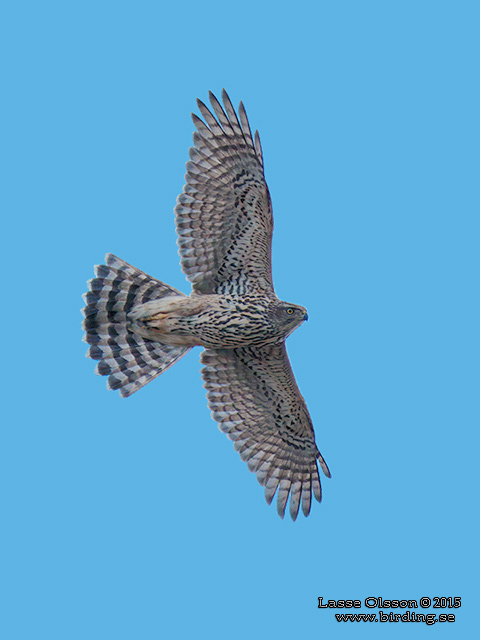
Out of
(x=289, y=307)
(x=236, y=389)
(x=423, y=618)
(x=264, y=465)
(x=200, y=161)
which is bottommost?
(x=423, y=618)

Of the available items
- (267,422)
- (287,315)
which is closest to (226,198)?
(287,315)

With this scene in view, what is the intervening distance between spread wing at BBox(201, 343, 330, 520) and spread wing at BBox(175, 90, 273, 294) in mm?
1048

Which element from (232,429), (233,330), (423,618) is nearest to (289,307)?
(233,330)

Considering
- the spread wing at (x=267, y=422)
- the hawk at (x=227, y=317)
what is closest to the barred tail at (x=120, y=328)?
the hawk at (x=227, y=317)

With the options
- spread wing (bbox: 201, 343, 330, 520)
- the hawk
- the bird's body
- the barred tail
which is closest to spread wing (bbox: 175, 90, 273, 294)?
the hawk

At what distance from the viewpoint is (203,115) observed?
13.3 meters

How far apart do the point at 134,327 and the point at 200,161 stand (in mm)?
2106

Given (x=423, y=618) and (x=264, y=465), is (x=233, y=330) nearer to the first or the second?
(x=264, y=465)

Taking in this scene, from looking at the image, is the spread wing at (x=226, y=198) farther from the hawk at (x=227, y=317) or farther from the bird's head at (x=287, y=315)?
the bird's head at (x=287, y=315)

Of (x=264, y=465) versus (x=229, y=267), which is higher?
(x=229, y=267)

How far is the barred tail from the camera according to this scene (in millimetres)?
13664

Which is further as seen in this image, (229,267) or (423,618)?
(229,267)

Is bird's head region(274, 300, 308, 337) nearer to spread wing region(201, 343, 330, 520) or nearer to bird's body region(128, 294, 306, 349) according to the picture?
bird's body region(128, 294, 306, 349)

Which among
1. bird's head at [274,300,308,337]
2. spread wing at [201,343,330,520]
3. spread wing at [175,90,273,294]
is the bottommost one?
spread wing at [201,343,330,520]
